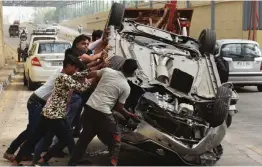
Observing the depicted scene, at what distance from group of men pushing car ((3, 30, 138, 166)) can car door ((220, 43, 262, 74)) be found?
28.7 feet

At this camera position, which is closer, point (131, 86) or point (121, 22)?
point (131, 86)

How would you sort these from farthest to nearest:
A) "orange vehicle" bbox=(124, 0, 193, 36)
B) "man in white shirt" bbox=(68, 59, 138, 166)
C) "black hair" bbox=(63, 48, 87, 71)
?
"orange vehicle" bbox=(124, 0, 193, 36) < "black hair" bbox=(63, 48, 87, 71) < "man in white shirt" bbox=(68, 59, 138, 166)

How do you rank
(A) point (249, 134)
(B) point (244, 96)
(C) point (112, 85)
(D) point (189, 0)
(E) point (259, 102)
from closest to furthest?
1. (C) point (112, 85)
2. (A) point (249, 134)
3. (E) point (259, 102)
4. (B) point (244, 96)
5. (D) point (189, 0)

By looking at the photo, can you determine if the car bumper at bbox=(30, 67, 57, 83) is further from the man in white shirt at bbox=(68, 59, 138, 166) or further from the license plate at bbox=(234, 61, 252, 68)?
the man in white shirt at bbox=(68, 59, 138, 166)

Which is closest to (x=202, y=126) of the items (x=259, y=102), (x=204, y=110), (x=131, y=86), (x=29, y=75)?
(x=204, y=110)

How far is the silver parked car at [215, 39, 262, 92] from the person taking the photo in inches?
582

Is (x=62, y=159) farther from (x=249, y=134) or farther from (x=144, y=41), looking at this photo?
(x=249, y=134)

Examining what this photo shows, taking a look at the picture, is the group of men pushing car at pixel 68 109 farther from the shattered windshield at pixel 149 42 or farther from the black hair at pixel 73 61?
the shattered windshield at pixel 149 42

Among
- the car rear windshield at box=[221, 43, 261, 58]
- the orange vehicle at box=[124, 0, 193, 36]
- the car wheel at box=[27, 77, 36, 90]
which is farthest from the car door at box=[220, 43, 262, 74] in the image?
the car wheel at box=[27, 77, 36, 90]

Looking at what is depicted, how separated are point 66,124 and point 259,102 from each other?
8.18 metres

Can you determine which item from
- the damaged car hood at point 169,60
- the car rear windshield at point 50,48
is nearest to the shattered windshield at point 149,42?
the damaged car hood at point 169,60

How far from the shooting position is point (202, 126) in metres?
6.24

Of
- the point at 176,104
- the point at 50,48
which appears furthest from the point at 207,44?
the point at 50,48

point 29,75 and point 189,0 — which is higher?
point 189,0
